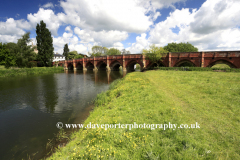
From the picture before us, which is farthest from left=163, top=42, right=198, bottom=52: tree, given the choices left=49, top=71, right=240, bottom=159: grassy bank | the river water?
the river water

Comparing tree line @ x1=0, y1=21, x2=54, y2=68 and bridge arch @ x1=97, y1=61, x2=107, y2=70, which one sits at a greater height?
tree line @ x1=0, y1=21, x2=54, y2=68

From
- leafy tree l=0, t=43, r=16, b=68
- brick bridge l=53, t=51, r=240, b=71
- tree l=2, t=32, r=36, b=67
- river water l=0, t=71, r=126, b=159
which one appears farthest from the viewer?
tree l=2, t=32, r=36, b=67

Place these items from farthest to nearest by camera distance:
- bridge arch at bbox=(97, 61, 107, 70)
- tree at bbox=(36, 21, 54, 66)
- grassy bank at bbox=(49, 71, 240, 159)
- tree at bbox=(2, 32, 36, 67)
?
bridge arch at bbox=(97, 61, 107, 70) < tree at bbox=(36, 21, 54, 66) < tree at bbox=(2, 32, 36, 67) < grassy bank at bbox=(49, 71, 240, 159)

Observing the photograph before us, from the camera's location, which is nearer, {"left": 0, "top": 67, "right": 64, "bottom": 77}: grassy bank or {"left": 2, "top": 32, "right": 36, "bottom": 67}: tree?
{"left": 0, "top": 67, "right": 64, "bottom": 77}: grassy bank

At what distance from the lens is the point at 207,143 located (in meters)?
3.80

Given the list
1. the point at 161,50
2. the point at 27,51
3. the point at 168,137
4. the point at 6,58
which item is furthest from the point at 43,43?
the point at 168,137

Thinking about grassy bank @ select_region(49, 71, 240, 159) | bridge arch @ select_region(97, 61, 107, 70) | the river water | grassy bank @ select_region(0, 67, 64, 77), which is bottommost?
the river water

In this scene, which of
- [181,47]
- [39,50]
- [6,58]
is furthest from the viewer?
[181,47]

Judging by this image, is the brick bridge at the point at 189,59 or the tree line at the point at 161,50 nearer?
the brick bridge at the point at 189,59

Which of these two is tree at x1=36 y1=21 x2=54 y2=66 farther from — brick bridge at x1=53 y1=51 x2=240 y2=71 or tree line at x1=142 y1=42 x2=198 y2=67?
tree line at x1=142 y1=42 x2=198 y2=67

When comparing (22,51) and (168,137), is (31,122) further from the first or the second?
(22,51)

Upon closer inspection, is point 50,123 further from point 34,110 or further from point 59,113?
point 34,110

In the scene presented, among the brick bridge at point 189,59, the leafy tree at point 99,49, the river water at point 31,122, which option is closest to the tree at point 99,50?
the leafy tree at point 99,49

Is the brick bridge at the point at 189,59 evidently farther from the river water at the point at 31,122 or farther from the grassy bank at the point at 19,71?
the river water at the point at 31,122
